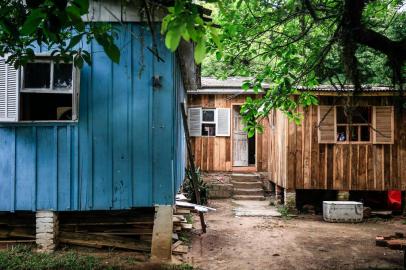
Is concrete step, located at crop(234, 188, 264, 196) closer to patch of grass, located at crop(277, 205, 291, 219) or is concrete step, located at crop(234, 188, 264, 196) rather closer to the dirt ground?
patch of grass, located at crop(277, 205, 291, 219)

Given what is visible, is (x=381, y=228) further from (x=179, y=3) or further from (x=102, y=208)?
(x=179, y=3)

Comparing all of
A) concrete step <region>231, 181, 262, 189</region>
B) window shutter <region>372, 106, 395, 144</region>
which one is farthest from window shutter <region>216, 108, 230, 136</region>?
window shutter <region>372, 106, 395, 144</region>

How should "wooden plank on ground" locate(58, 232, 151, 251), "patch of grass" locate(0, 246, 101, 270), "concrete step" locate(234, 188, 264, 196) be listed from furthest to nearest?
"concrete step" locate(234, 188, 264, 196), "wooden plank on ground" locate(58, 232, 151, 251), "patch of grass" locate(0, 246, 101, 270)

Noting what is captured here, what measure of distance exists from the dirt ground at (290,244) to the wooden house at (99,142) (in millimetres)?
1995

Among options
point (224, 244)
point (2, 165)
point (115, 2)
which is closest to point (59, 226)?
point (2, 165)

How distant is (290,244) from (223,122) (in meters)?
8.57

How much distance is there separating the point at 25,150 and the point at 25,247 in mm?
1758

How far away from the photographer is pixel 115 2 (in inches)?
261

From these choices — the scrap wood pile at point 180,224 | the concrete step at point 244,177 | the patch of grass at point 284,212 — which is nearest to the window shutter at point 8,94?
the scrap wood pile at point 180,224

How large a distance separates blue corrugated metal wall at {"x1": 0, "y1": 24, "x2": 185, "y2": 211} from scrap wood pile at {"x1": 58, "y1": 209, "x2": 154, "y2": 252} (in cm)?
55

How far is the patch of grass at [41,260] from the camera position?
6137 millimetres

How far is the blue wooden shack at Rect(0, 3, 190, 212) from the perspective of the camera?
668 cm

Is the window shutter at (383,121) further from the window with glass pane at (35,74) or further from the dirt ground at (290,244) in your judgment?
the window with glass pane at (35,74)

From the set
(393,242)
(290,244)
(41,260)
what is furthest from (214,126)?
(41,260)
